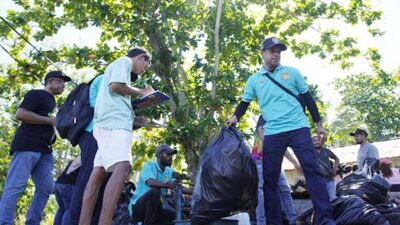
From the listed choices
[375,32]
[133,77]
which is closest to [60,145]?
[375,32]

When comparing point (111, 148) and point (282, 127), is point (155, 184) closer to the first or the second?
point (282, 127)

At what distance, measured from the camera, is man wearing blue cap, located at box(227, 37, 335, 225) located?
4.04 metres

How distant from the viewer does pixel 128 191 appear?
23.3ft

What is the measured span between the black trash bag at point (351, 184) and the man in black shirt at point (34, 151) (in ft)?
10.6

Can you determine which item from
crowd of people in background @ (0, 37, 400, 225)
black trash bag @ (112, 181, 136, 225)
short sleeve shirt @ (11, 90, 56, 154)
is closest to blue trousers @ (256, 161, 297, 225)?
crowd of people in background @ (0, 37, 400, 225)

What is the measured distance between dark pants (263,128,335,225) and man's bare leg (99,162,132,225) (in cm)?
147

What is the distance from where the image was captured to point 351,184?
532cm

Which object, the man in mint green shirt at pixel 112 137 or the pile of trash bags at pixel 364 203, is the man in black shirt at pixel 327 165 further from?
the man in mint green shirt at pixel 112 137

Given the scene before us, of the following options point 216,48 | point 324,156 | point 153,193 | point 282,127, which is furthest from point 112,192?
point 216,48

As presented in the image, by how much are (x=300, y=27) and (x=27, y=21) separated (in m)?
5.70

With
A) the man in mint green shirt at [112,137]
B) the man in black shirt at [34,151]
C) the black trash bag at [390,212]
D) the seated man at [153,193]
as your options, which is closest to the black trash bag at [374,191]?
the black trash bag at [390,212]

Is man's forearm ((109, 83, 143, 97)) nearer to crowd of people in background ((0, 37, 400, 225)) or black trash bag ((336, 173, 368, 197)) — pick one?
crowd of people in background ((0, 37, 400, 225))

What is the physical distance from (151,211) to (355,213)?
249cm

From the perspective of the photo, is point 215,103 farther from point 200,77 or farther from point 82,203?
point 82,203
